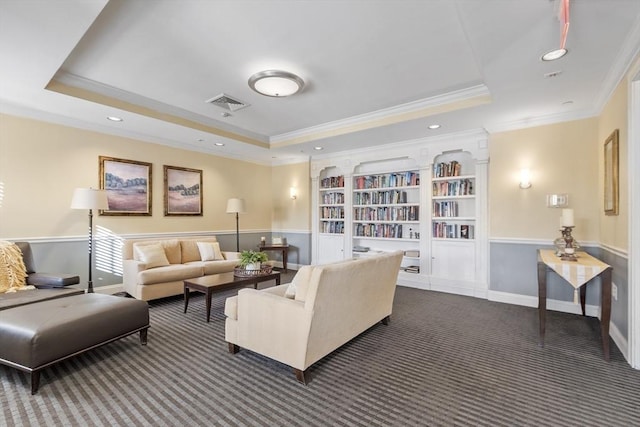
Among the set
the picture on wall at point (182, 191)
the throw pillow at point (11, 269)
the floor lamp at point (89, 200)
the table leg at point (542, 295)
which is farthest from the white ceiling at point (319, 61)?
the table leg at point (542, 295)

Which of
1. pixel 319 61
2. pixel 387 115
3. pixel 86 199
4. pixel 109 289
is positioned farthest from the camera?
pixel 109 289

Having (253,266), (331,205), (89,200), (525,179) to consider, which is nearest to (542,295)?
(525,179)

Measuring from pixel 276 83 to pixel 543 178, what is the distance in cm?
355

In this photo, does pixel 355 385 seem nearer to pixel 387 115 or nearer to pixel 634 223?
pixel 634 223

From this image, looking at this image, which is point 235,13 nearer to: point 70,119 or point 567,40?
point 567,40

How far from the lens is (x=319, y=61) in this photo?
113 inches

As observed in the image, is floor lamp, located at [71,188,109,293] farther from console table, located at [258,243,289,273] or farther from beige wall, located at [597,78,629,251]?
beige wall, located at [597,78,629,251]

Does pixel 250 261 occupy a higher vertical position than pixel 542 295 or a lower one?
higher

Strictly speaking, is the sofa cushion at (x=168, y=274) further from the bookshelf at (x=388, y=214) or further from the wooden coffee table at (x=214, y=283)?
the bookshelf at (x=388, y=214)

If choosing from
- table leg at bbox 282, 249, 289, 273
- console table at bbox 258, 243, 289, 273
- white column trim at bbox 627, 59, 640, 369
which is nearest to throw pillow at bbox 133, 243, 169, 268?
console table at bbox 258, 243, 289, 273

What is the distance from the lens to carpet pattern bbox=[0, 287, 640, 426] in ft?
5.88

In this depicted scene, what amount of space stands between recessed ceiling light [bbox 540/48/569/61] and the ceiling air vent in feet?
10.4

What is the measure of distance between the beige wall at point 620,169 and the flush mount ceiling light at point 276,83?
9.67 ft

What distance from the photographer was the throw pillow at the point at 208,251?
491 centimetres
